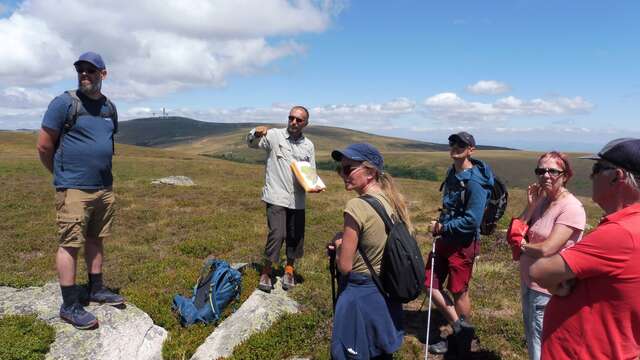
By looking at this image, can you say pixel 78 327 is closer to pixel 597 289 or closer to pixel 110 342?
pixel 110 342

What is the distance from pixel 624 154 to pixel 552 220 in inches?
95.9

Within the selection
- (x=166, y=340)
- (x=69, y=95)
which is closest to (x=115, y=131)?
(x=69, y=95)

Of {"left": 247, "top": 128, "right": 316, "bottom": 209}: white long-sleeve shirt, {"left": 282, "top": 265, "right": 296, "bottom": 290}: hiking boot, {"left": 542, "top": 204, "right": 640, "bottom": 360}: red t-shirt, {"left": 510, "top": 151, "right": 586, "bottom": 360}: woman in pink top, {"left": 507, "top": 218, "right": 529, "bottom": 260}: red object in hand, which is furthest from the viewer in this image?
{"left": 282, "top": 265, "right": 296, "bottom": 290}: hiking boot

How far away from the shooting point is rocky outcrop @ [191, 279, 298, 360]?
6.94m

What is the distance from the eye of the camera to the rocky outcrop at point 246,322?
6.94 metres

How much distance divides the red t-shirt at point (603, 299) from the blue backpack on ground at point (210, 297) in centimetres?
614

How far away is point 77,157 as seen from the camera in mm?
6199

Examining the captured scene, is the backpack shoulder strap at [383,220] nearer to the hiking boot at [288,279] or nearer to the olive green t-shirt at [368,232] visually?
the olive green t-shirt at [368,232]

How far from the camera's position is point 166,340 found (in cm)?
734

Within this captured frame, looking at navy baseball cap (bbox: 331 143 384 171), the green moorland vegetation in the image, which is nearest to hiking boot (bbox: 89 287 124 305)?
the green moorland vegetation

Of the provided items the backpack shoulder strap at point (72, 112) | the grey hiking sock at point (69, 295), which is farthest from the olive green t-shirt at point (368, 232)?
the grey hiking sock at point (69, 295)

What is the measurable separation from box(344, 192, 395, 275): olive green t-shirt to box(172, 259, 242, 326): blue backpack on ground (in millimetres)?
4485

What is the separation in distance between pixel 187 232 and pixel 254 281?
23.1 feet

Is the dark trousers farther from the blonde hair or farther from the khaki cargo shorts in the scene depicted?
the blonde hair
